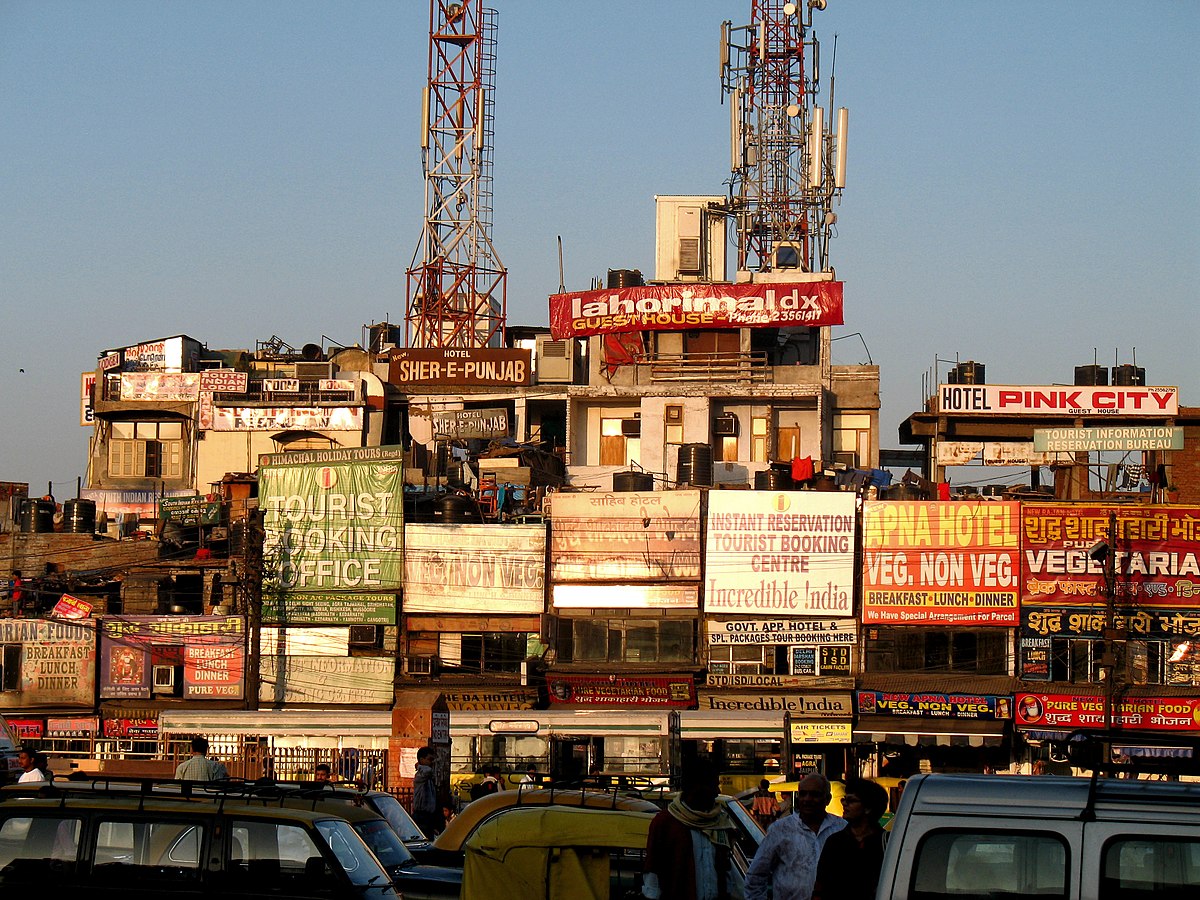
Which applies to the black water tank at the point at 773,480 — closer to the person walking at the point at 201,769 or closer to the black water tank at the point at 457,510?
the black water tank at the point at 457,510

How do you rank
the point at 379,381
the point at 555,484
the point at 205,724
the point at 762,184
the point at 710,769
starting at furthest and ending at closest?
the point at 762,184 < the point at 379,381 < the point at 555,484 < the point at 205,724 < the point at 710,769

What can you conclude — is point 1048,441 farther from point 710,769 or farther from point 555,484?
point 710,769

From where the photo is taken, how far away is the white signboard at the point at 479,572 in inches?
1797

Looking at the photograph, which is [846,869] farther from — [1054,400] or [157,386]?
[157,386]

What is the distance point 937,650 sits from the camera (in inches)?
1721

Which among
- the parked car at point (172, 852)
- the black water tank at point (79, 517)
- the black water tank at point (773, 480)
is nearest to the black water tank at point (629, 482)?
the black water tank at point (773, 480)

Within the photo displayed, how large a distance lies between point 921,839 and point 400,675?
127 ft

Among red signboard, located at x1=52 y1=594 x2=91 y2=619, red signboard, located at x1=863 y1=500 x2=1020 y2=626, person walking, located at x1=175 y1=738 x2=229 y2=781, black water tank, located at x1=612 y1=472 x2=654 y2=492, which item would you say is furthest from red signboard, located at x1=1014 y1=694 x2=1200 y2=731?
person walking, located at x1=175 y1=738 x2=229 y2=781

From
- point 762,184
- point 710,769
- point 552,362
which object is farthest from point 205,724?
point 710,769

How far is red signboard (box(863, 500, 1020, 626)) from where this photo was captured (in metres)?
43.5

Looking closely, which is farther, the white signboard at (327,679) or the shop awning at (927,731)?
the white signboard at (327,679)

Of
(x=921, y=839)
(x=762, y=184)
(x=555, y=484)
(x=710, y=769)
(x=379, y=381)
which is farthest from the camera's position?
(x=762, y=184)

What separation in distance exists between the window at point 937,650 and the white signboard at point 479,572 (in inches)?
368

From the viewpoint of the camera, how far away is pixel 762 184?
62031mm
